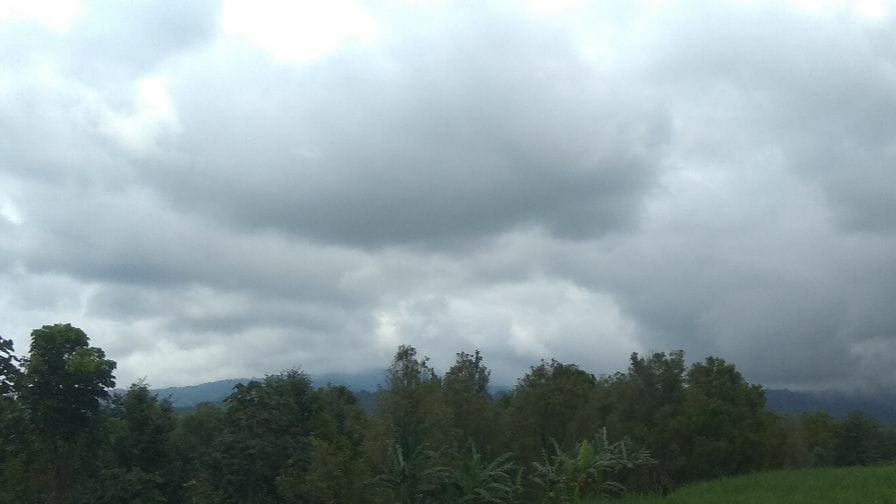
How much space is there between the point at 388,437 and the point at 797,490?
14.1 meters

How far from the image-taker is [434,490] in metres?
29.4

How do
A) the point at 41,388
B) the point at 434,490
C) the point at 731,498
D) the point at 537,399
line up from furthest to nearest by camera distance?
the point at 537,399 < the point at 41,388 < the point at 434,490 < the point at 731,498

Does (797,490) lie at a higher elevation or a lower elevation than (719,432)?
lower

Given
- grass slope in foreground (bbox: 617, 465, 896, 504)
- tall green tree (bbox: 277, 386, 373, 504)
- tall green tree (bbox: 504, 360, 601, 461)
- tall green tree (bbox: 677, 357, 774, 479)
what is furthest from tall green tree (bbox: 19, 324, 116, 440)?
tall green tree (bbox: 677, 357, 774, 479)

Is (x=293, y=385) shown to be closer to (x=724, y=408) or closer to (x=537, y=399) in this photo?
(x=537, y=399)

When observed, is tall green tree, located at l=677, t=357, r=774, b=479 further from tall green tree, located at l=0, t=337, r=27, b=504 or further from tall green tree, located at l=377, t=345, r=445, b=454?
tall green tree, located at l=0, t=337, r=27, b=504

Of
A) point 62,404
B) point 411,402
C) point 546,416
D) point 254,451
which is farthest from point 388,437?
point 62,404

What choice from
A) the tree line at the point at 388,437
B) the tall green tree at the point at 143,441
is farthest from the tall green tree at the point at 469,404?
the tall green tree at the point at 143,441

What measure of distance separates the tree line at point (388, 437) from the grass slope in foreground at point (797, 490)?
258 cm

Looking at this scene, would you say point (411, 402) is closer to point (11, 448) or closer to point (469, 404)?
point (469, 404)

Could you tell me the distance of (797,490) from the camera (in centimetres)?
2845

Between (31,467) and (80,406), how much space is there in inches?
140

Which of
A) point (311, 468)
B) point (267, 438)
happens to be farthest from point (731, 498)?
point (267, 438)

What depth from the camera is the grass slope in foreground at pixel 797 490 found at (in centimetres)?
2525
